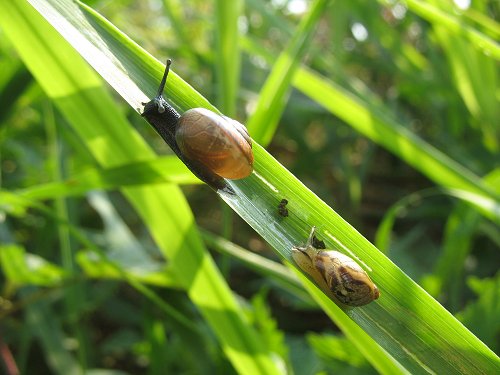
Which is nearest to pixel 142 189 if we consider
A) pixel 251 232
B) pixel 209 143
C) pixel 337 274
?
pixel 209 143

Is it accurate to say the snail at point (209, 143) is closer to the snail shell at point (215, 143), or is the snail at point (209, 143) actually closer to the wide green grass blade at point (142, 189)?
the snail shell at point (215, 143)

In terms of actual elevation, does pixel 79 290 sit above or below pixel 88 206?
below

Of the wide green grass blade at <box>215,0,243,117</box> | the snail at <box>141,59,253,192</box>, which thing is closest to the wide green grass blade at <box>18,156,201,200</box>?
the snail at <box>141,59,253,192</box>

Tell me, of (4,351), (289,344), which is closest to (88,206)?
(4,351)

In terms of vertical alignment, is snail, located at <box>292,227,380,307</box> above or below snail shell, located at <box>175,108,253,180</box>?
below

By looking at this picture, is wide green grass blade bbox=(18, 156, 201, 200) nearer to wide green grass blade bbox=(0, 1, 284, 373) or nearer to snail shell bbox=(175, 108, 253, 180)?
wide green grass blade bbox=(0, 1, 284, 373)

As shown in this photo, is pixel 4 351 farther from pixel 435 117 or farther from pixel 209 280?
pixel 435 117
